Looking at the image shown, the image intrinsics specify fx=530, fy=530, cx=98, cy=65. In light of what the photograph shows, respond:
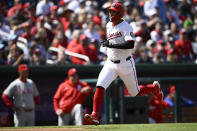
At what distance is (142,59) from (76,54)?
5.14 ft

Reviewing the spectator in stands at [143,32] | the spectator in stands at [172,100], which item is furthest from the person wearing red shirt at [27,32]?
the spectator in stands at [172,100]

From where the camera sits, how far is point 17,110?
1103cm

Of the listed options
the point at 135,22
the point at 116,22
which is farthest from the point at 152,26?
the point at 116,22

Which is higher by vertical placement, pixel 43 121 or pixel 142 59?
pixel 142 59

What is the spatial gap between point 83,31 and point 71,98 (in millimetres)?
2760

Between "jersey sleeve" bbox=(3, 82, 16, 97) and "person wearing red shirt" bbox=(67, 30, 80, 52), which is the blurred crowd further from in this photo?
"jersey sleeve" bbox=(3, 82, 16, 97)

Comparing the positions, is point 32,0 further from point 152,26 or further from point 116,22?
point 116,22

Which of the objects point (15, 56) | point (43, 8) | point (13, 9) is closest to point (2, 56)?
point (15, 56)

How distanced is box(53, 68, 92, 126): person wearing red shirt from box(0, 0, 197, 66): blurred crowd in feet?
2.45

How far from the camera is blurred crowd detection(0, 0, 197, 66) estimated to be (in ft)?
39.5

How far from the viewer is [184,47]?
1373 centimetres

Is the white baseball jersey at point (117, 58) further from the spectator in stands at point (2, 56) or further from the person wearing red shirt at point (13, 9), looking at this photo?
the person wearing red shirt at point (13, 9)

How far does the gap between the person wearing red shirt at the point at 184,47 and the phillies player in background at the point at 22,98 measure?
4.29 metres

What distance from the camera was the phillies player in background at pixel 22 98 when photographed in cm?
1101
